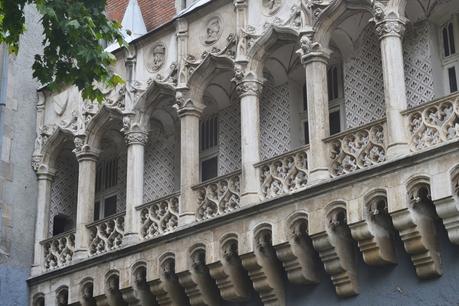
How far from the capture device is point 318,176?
18.3m

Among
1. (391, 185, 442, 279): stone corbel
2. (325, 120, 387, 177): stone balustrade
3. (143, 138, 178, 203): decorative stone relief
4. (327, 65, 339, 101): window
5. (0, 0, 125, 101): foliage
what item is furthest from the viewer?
(143, 138, 178, 203): decorative stone relief

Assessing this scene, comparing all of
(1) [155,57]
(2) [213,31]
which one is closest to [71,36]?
(2) [213,31]

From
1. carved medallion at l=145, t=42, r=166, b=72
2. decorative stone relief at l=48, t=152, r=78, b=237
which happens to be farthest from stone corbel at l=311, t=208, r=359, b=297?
decorative stone relief at l=48, t=152, r=78, b=237

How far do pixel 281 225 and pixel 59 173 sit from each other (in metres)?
8.12

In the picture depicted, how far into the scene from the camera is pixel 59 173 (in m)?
25.1

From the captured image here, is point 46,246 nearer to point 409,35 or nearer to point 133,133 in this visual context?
point 133,133

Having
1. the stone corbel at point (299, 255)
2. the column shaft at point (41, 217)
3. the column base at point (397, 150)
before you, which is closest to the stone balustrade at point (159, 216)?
the stone corbel at point (299, 255)

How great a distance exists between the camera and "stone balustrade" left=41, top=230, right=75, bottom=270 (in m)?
22.8

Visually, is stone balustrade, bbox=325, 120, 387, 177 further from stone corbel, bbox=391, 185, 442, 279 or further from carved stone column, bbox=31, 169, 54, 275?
carved stone column, bbox=31, 169, 54, 275

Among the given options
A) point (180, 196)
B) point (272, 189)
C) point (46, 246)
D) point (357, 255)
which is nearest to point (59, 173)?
point (46, 246)

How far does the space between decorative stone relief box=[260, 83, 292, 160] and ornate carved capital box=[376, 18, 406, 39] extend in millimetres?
3310

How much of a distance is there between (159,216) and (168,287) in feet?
4.82

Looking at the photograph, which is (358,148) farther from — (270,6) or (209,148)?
(209,148)

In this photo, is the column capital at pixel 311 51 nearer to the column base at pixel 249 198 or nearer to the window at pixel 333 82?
the window at pixel 333 82
